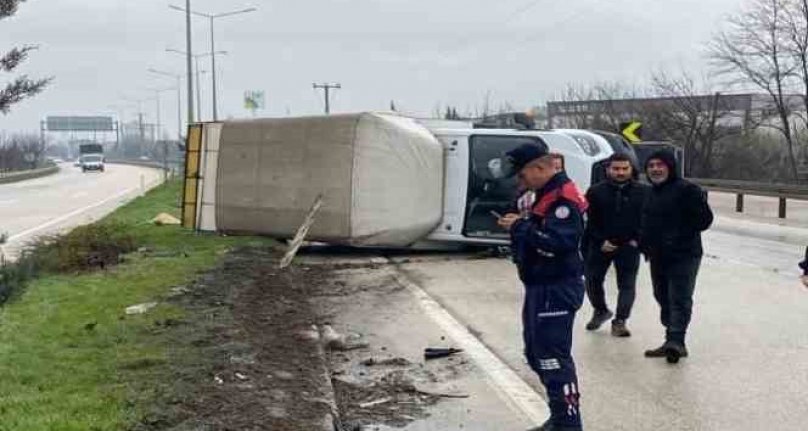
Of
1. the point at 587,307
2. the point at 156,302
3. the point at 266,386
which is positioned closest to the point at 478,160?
the point at 587,307

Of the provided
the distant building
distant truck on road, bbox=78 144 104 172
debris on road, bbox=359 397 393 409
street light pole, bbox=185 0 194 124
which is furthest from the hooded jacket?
distant truck on road, bbox=78 144 104 172

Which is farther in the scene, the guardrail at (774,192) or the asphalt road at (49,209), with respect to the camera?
the guardrail at (774,192)

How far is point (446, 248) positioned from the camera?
1528cm

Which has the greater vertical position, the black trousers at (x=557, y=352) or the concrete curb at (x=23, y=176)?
the black trousers at (x=557, y=352)

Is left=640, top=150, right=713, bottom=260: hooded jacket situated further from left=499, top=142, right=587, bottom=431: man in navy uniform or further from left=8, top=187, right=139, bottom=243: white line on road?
left=8, top=187, right=139, bottom=243: white line on road

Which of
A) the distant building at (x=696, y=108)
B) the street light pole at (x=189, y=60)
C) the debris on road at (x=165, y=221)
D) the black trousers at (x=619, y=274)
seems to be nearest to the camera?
the black trousers at (x=619, y=274)

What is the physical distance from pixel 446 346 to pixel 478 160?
6.64 m

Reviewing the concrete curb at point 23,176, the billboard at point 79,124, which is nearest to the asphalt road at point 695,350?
the concrete curb at point 23,176

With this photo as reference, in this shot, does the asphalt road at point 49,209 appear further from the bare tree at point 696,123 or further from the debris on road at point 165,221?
the bare tree at point 696,123

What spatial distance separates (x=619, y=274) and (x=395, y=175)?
19.5ft

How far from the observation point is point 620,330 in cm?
842

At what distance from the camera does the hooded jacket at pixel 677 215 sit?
7.45 m

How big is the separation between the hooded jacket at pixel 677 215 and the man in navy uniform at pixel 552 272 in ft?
7.86

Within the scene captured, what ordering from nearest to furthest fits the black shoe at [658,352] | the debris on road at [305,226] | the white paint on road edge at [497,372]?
the white paint on road edge at [497,372], the black shoe at [658,352], the debris on road at [305,226]
